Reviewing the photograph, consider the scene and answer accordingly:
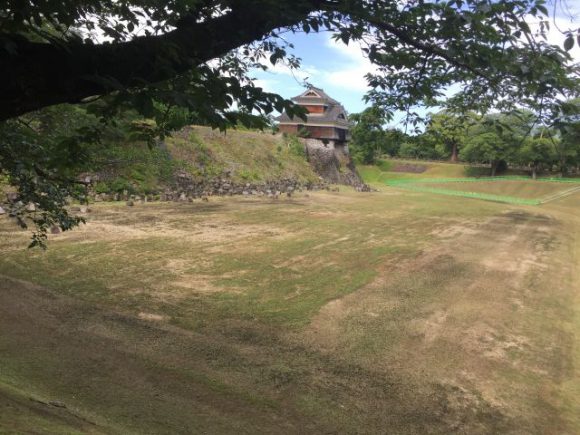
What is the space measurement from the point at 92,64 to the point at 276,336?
6.05 m

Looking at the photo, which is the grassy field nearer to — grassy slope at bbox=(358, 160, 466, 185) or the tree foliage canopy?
the tree foliage canopy

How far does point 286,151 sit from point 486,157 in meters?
28.1

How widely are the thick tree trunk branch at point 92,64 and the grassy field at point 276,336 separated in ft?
8.68

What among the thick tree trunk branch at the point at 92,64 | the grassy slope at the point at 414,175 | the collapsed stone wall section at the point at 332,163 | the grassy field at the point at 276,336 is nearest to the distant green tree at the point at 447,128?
the thick tree trunk branch at the point at 92,64

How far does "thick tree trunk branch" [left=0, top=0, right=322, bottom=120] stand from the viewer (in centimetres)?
241

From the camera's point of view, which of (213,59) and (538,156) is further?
(538,156)

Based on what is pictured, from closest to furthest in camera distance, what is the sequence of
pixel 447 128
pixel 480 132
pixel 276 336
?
pixel 480 132
pixel 447 128
pixel 276 336


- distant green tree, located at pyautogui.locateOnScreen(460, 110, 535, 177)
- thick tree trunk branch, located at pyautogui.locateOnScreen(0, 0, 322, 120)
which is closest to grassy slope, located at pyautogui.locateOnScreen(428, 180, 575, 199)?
distant green tree, located at pyautogui.locateOnScreen(460, 110, 535, 177)

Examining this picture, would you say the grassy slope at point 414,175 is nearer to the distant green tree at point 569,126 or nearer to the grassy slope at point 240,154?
the grassy slope at point 240,154

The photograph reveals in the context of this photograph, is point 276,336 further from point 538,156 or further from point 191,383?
point 538,156

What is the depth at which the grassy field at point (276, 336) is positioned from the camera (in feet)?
17.9

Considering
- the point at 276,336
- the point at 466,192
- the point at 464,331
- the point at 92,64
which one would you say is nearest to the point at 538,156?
the point at 466,192

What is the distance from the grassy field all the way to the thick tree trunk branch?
2645 millimetres

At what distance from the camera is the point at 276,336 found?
7742 mm
